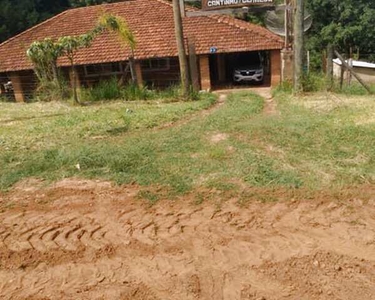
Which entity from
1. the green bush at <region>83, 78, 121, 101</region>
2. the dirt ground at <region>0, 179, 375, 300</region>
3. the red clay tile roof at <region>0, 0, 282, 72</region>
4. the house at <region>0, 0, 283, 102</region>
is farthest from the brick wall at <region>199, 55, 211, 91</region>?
the dirt ground at <region>0, 179, 375, 300</region>

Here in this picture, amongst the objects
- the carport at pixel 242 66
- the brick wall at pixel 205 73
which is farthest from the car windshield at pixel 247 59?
the brick wall at pixel 205 73

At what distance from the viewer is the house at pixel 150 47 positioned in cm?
1611

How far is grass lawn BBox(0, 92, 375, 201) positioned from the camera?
569cm

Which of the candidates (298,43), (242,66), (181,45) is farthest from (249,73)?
(181,45)

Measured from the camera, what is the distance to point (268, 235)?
13.8ft

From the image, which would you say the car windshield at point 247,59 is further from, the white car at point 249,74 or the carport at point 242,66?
the white car at point 249,74

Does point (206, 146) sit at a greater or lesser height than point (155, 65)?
lesser

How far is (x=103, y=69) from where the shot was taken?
18188mm

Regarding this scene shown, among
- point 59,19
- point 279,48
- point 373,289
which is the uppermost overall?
point 59,19

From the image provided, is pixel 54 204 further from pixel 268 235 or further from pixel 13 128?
pixel 13 128

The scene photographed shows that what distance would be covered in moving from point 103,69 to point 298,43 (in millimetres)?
9944

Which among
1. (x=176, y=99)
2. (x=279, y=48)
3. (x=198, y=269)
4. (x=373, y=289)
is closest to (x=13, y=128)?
(x=176, y=99)

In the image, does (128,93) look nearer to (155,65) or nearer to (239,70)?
(155,65)

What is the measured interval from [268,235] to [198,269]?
3.17ft
